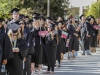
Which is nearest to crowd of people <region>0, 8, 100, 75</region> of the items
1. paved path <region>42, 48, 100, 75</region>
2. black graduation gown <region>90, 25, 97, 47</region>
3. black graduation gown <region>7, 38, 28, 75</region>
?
black graduation gown <region>7, 38, 28, 75</region>

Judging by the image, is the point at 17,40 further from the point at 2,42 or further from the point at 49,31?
the point at 49,31

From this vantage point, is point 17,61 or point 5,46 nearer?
point 5,46

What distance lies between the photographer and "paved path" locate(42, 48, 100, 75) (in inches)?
510

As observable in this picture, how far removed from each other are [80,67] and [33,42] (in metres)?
3.88

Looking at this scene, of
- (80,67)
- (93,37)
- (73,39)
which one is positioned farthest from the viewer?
(93,37)

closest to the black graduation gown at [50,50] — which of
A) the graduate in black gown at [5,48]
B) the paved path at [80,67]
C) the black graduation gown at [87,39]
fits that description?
the paved path at [80,67]

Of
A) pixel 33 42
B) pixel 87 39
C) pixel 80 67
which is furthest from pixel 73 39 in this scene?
pixel 33 42

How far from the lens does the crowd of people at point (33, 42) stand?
28.3 feet

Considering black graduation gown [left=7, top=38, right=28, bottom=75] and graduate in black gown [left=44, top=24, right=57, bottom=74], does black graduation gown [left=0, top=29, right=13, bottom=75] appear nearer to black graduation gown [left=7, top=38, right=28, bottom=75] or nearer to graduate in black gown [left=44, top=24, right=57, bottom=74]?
black graduation gown [left=7, top=38, right=28, bottom=75]

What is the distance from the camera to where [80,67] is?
14.4m

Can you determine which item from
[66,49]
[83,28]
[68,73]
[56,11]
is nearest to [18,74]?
[68,73]

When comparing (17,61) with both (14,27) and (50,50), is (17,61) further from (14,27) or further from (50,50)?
(50,50)

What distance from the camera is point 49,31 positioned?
11836mm

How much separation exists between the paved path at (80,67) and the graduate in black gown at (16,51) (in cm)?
394
